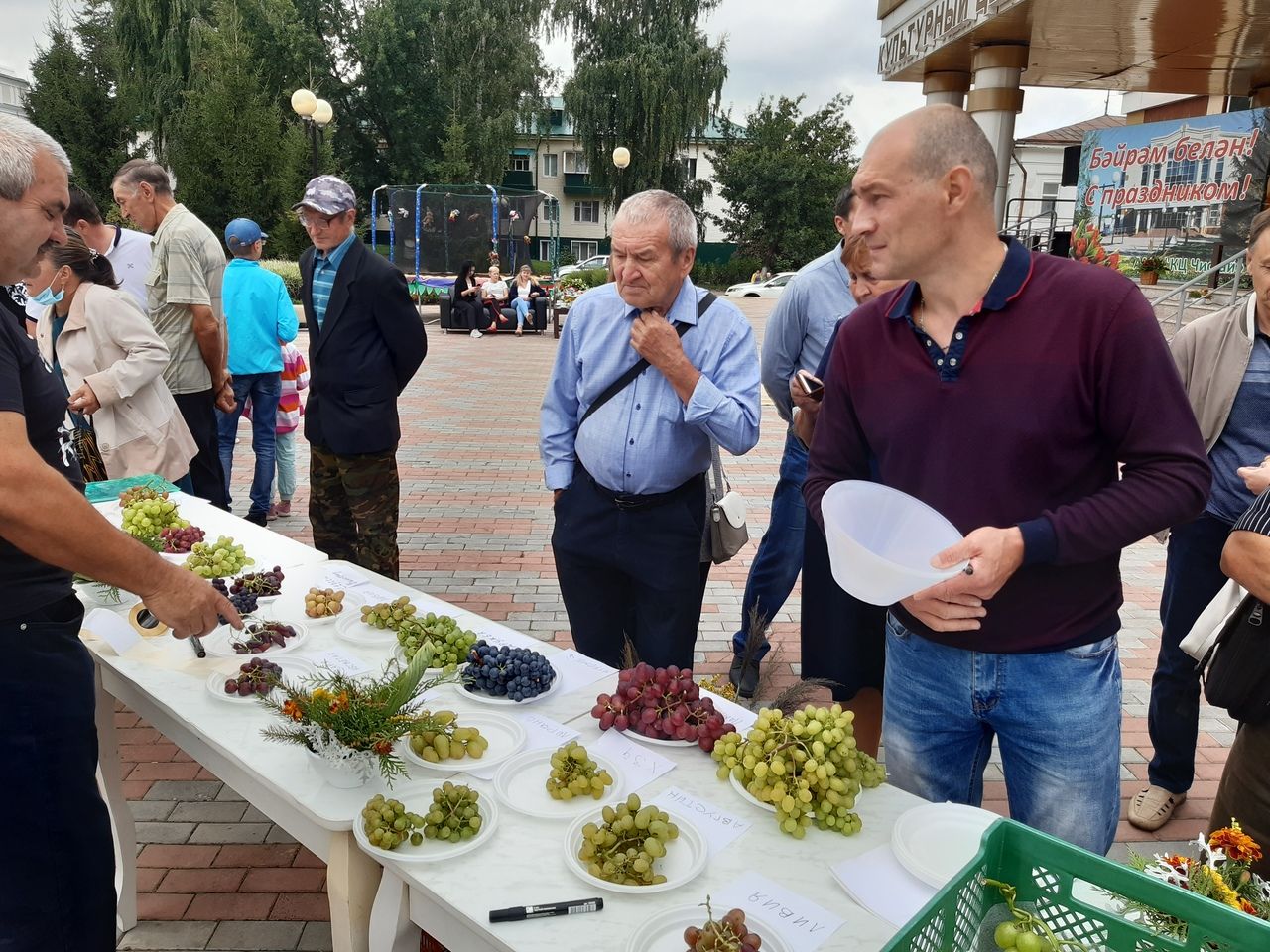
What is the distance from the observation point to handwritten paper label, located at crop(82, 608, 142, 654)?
2.37 metres

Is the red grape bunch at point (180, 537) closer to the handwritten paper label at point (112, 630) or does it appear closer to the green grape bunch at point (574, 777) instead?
the handwritten paper label at point (112, 630)

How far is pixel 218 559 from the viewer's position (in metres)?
2.84

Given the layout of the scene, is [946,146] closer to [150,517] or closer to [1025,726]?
[1025,726]

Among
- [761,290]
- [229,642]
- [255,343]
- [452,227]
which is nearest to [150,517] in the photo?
[229,642]

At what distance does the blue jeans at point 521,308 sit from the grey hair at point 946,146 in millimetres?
16020

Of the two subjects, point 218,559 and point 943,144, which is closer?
point 943,144

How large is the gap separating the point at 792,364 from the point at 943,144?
1979 millimetres

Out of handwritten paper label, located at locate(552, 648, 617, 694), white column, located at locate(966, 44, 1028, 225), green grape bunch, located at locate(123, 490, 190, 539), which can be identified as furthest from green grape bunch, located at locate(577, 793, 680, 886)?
white column, located at locate(966, 44, 1028, 225)

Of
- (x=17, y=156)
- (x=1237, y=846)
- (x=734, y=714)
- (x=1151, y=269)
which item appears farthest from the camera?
(x=1151, y=269)

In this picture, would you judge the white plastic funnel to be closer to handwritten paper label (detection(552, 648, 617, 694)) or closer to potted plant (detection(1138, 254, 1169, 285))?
handwritten paper label (detection(552, 648, 617, 694))

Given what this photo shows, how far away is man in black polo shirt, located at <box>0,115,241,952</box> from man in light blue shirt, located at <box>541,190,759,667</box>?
1316 mm

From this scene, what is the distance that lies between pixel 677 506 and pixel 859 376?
40.2 inches

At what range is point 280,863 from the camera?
286cm

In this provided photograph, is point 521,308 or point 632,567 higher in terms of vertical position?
point 521,308
